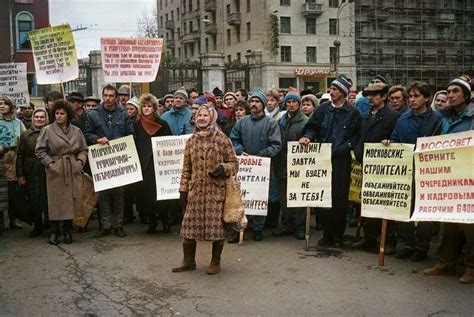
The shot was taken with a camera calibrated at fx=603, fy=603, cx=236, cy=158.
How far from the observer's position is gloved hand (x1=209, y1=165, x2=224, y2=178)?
654 centimetres

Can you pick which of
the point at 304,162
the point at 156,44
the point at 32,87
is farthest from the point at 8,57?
the point at 304,162

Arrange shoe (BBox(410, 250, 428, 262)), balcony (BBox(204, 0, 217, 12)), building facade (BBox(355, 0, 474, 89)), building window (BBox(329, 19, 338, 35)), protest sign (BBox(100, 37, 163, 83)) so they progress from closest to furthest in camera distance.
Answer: shoe (BBox(410, 250, 428, 262)) < protest sign (BBox(100, 37, 163, 83)) < building window (BBox(329, 19, 338, 35)) < building facade (BBox(355, 0, 474, 89)) < balcony (BBox(204, 0, 217, 12))

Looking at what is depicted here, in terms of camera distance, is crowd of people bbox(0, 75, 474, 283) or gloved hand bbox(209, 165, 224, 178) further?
crowd of people bbox(0, 75, 474, 283)

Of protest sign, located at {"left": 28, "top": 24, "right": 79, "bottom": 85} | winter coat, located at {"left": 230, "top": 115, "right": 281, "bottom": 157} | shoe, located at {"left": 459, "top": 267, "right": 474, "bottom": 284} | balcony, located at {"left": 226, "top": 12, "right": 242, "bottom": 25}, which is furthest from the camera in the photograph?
balcony, located at {"left": 226, "top": 12, "right": 242, "bottom": 25}

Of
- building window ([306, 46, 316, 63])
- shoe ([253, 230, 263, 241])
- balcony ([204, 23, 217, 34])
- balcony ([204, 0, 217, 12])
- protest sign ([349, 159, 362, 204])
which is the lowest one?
shoe ([253, 230, 263, 241])

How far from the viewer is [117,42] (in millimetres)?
10453

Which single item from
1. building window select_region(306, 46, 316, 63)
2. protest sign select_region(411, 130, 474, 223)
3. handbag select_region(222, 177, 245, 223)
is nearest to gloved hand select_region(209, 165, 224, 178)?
handbag select_region(222, 177, 245, 223)

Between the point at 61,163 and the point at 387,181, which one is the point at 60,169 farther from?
the point at 387,181

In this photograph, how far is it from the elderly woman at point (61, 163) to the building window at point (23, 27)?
40.3 m

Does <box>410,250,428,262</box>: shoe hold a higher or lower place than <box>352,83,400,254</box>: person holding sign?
lower

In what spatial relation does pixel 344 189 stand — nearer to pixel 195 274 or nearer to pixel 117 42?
pixel 195 274

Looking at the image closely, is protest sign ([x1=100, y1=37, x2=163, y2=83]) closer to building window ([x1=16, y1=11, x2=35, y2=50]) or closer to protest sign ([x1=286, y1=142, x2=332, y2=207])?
protest sign ([x1=286, y1=142, x2=332, y2=207])

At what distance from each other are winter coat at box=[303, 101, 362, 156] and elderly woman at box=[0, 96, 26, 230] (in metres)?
4.56

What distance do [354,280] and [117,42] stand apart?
6.14 metres
